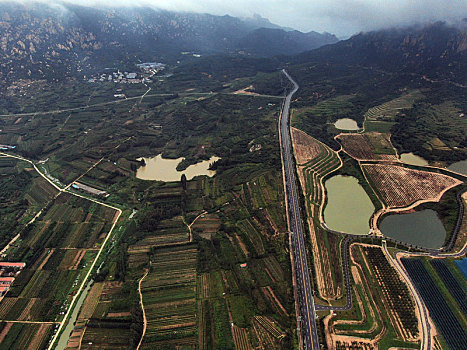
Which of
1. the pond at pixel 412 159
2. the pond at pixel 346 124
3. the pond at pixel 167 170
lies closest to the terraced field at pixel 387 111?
the pond at pixel 346 124

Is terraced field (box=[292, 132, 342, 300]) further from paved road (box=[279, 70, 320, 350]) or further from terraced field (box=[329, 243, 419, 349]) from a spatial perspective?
terraced field (box=[329, 243, 419, 349])

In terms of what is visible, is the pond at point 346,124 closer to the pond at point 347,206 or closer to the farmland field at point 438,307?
the pond at point 347,206

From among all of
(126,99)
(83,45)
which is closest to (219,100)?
(126,99)

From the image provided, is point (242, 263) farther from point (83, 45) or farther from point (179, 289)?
point (83, 45)

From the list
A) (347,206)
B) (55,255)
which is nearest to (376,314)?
(347,206)

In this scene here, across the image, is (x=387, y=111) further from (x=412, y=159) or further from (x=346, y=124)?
(x=412, y=159)

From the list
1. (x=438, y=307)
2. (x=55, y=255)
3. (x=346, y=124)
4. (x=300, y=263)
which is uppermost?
(x=346, y=124)
